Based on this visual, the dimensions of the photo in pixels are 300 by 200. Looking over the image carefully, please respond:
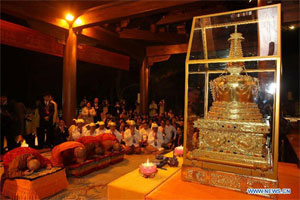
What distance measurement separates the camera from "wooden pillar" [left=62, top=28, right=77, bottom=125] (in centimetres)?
701

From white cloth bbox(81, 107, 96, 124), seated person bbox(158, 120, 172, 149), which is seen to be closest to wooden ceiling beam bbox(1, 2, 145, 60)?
white cloth bbox(81, 107, 96, 124)

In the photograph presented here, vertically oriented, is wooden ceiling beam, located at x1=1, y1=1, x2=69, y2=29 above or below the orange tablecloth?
above

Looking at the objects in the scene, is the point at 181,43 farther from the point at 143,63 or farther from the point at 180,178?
the point at 180,178

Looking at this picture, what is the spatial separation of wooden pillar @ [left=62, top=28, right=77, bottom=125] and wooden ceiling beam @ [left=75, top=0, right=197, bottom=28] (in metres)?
0.63

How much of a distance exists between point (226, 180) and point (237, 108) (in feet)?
2.58

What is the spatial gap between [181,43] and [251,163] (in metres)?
8.92

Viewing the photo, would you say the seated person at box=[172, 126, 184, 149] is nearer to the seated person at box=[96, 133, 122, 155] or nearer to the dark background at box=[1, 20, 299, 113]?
the seated person at box=[96, 133, 122, 155]

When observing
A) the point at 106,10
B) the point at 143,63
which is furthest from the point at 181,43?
the point at 106,10

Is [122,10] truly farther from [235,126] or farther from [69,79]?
[235,126]

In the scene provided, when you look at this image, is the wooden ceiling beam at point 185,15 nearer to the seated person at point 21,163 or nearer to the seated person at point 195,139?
the seated person at point 195,139

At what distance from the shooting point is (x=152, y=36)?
9.56 m

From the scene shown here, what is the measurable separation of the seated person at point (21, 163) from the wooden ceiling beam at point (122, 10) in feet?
13.0

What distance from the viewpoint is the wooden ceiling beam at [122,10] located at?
4996 mm

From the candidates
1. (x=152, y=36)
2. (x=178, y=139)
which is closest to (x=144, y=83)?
(x=152, y=36)
